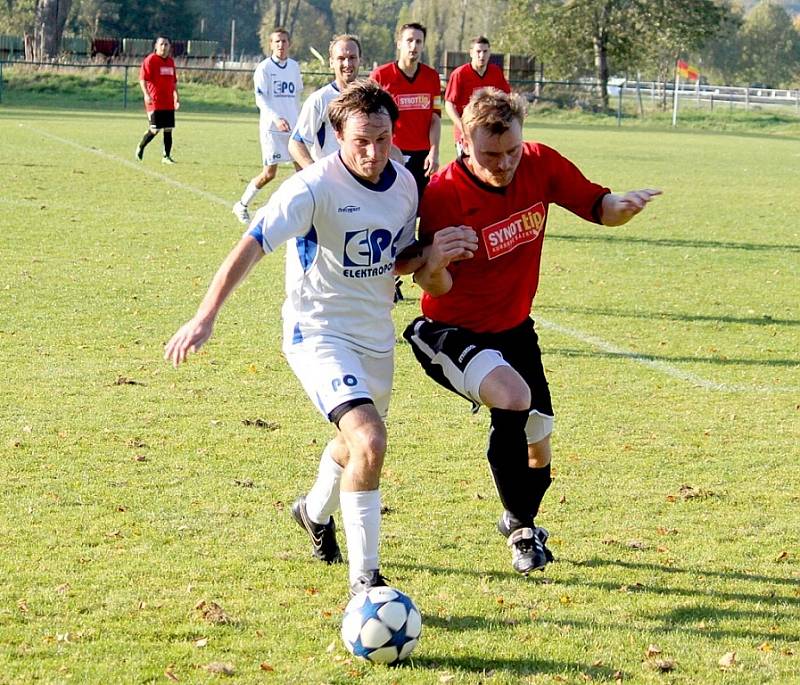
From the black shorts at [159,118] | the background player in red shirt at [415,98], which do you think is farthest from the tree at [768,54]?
the background player in red shirt at [415,98]

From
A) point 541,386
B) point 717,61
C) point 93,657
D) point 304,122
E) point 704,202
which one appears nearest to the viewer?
point 93,657

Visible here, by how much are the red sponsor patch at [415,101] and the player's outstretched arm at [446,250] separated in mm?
7029

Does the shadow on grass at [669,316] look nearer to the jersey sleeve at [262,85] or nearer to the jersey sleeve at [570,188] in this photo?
the jersey sleeve at [570,188]

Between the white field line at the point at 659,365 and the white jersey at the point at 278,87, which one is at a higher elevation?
the white jersey at the point at 278,87

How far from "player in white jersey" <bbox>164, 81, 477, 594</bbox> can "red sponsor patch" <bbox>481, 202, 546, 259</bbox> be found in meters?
0.26

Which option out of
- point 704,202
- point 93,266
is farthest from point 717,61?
point 93,266

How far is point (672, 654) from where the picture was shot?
413 centimetres

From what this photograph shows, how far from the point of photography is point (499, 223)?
490cm

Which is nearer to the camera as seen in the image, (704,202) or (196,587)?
Answer: (196,587)

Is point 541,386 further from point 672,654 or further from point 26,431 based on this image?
point 26,431

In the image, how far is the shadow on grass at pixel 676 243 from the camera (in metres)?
14.7

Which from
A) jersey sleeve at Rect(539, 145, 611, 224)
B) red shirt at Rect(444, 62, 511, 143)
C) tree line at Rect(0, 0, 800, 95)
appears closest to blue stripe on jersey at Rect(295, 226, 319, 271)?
jersey sleeve at Rect(539, 145, 611, 224)

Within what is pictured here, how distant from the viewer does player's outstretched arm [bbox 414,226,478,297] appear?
4531mm

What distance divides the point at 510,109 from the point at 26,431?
3276mm
